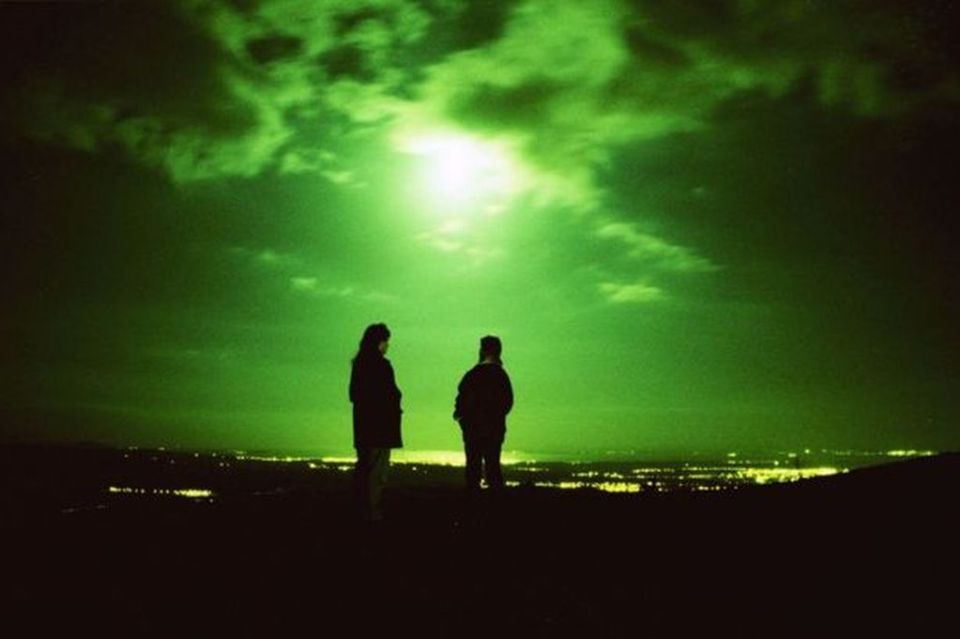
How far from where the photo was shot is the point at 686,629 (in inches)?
206

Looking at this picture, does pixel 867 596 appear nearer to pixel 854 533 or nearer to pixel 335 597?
pixel 854 533

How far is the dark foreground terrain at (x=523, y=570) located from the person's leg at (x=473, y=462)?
0.35 m

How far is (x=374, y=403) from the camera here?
1017 cm

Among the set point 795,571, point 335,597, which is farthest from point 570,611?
point 795,571

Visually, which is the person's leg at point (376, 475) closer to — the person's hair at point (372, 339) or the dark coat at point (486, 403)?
the person's hair at point (372, 339)


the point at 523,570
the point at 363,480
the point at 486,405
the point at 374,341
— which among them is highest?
the point at 374,341

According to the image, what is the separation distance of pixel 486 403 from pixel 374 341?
2.43 metres

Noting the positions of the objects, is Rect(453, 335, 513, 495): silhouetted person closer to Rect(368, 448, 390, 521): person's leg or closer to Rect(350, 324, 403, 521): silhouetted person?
Rect(350, 324, 403, 521): silhouetted person

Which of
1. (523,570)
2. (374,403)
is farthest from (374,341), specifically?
(523,570)

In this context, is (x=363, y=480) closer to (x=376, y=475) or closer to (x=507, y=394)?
(x=376, y=475)

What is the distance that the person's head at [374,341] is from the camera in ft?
34.1

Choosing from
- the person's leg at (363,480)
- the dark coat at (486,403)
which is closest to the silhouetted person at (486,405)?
the dark coat at (486,403)

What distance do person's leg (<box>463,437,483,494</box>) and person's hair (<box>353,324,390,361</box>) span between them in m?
2.59

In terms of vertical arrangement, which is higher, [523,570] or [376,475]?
[376,475]
